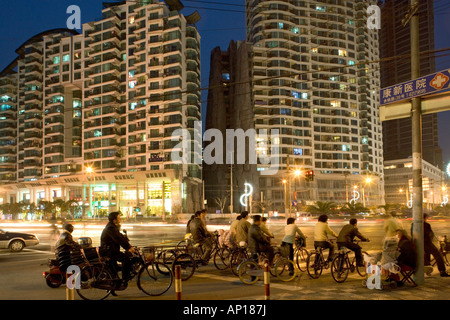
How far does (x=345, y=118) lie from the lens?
97.5 metres

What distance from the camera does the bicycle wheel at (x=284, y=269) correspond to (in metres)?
10.3

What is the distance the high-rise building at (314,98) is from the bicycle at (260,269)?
79.1 metres

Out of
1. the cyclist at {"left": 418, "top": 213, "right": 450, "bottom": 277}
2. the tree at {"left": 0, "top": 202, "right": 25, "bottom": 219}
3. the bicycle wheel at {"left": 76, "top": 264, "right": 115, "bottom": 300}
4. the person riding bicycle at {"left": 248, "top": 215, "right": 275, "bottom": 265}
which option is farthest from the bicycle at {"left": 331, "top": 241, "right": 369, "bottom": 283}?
the tree at {"left": 0, "top": 202, "right": 25, "bottom": 219}

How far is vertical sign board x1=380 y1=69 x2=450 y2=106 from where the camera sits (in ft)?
30.7

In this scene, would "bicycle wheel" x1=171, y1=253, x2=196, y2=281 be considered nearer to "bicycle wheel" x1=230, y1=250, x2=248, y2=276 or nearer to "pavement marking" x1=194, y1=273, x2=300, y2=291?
"pavement marking" x1=194, y1=273, x2=300, y2=291

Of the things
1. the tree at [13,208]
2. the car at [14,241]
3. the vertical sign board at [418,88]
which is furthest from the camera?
the tree at [13,208]

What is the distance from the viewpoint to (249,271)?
10.1m

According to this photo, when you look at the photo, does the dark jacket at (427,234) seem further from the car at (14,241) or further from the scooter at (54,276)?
the car at (14,241)

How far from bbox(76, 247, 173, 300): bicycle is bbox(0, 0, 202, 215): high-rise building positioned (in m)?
A: 60.2

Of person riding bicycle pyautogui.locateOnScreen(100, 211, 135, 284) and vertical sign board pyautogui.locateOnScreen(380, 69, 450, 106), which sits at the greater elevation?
vertical sign board pyautogui.locateOnScreen(380, 69, 450, 106)

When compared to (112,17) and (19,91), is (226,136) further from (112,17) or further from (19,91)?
(19,91)

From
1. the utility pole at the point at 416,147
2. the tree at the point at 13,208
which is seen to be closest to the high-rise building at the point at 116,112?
the tree at the point at 13,208

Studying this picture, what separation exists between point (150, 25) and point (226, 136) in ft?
118

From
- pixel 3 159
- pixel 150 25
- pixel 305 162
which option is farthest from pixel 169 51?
pixel 3 159
